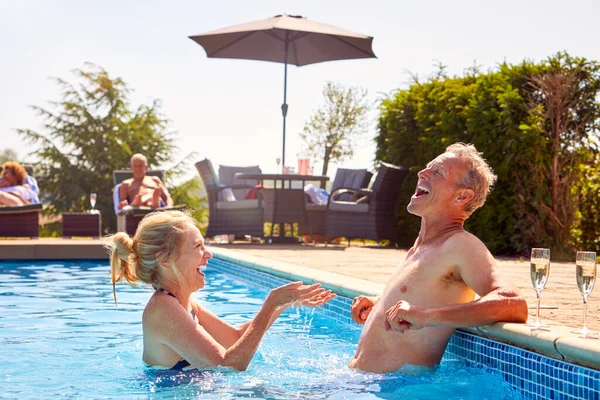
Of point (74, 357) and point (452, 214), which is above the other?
point (452, 214)

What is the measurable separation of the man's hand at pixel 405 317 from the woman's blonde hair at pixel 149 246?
34.8 inches

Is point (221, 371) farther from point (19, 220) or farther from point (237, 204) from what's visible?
point (19, 220)

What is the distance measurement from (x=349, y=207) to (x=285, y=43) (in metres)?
2.92

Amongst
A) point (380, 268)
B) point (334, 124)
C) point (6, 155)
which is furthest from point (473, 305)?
point (6, 155)

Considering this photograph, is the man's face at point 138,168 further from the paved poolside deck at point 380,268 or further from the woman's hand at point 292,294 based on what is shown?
the woman's hand at point 292,294

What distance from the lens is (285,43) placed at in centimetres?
1142

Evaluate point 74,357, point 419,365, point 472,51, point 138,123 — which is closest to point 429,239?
point 419,365

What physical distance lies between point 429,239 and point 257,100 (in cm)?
1870

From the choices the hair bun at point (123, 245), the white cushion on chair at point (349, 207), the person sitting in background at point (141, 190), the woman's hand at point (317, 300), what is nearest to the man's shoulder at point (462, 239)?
the woman's hand at point (317, 300)

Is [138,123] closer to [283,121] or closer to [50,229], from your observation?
[50,229]

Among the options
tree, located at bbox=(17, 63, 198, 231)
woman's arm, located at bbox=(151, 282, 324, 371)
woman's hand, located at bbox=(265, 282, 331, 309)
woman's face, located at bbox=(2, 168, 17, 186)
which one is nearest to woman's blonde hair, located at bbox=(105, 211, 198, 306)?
woman's arm, located at bbox=(151, 282, 324, 371)

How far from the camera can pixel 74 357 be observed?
3992 millimetres

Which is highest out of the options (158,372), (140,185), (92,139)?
(92,139)

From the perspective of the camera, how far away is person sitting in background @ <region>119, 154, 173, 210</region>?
35.3 ft
